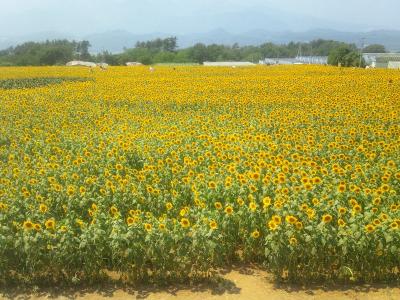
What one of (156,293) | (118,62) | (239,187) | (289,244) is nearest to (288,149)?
(239,187)

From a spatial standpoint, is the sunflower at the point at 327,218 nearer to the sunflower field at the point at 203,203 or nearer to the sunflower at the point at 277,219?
the sunflower field at the point at 203,203

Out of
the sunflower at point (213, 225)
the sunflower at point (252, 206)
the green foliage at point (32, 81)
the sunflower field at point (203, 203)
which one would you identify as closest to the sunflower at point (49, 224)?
the sunflower field at point (203, 203)

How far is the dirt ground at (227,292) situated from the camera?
521 centimetres

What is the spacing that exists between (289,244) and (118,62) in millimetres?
82290

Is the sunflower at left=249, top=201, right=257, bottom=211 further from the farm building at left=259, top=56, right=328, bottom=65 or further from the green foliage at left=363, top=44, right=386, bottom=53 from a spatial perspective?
the green foliage at left=363, top=44, right=386, bottom=53

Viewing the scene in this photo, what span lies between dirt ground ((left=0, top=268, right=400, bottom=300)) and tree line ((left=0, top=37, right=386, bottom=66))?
45.7 meters

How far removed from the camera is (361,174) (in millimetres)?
6988

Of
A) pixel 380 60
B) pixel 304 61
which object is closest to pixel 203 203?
pixel 380 60

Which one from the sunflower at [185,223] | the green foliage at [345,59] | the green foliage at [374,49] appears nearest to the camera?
the sunflower at [185,223]

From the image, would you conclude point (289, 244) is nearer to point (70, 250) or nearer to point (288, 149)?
point (70, 250)

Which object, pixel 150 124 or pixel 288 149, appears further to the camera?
pixel 150 124

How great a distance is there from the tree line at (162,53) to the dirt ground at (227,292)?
150ft

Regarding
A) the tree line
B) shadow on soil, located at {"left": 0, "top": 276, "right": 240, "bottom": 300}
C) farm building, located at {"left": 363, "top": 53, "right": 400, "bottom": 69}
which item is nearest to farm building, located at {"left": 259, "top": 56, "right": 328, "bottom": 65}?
the tree line

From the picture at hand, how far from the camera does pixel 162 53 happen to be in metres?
97.4
